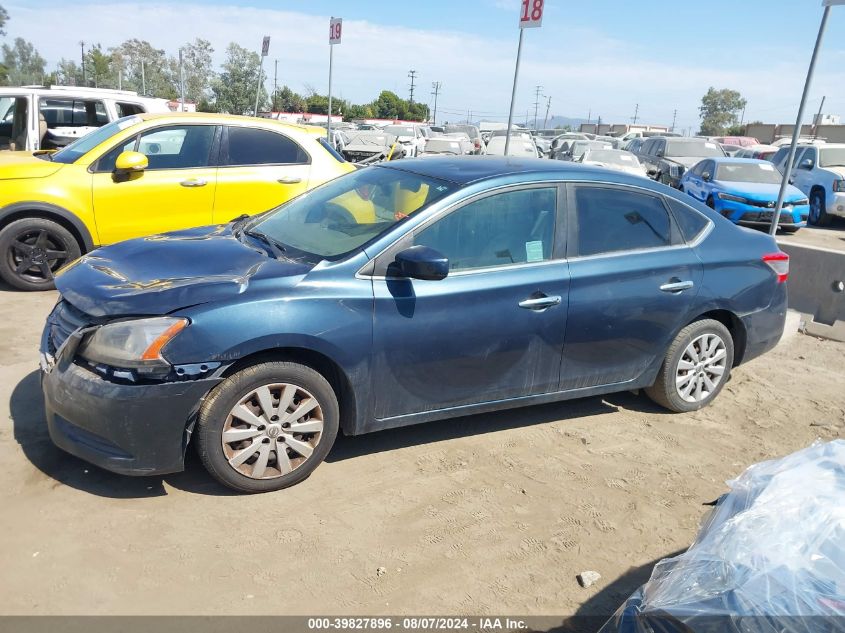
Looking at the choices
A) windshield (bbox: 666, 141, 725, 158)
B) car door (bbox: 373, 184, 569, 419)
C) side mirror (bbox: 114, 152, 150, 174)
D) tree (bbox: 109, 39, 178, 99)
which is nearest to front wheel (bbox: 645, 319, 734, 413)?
car door (bbox: 373, 184, 569, 419)

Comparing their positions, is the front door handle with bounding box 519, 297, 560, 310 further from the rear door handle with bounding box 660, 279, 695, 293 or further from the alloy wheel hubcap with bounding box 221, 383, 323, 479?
the alloy wheel hubcap with bounding box 221, 383, 323, 479

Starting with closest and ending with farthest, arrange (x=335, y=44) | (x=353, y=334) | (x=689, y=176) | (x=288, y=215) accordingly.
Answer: (x=353, y=334) < (x=288, y=215) < (x=335, y=44) < (x=689, y=176)

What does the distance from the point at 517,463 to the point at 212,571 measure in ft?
6.16

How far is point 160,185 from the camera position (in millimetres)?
6977

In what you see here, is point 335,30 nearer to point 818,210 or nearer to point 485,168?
point 485,168

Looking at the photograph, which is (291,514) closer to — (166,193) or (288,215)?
(288,215)

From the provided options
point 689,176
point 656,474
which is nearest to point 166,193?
point 656,474

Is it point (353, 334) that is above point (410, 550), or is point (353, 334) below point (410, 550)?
above

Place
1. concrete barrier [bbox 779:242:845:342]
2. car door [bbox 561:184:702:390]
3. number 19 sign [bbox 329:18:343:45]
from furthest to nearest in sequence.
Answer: number 19 sign [bbox 329:18:343:45] < concrete barrier [bbox 779:242:845:342] < car door [bbox 561:184:702:390]

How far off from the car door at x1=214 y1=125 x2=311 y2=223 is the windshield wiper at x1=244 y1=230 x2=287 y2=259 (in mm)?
2874

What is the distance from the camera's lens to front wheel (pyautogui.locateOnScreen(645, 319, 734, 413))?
4879mm

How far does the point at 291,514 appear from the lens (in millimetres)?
3557

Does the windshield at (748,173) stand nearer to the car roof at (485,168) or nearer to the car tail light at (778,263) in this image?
the car tail light at (778,263)

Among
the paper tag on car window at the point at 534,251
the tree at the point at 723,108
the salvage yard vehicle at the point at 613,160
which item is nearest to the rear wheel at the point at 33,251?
the paper tag on car window at the point at 534,251
